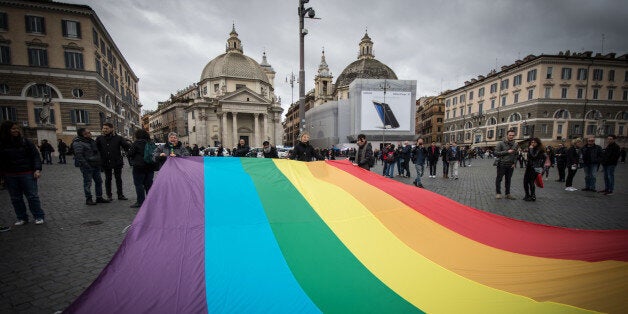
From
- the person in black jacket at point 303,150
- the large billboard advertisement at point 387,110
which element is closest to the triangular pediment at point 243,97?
the large billboard advertisement at point 387,110

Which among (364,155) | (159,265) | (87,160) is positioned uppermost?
(364,155)

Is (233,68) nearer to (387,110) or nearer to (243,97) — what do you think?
(243,97)

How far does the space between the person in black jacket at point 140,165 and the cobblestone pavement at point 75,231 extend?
559 millimetres

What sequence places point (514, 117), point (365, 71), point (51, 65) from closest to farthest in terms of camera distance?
1. point (51, 65)
2. point (514, 117)
3. point (365, 71)

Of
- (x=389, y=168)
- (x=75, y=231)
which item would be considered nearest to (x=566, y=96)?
(x=389, y=168)

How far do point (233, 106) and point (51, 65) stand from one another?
2661 centimetres

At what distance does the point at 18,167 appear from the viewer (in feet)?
15.1

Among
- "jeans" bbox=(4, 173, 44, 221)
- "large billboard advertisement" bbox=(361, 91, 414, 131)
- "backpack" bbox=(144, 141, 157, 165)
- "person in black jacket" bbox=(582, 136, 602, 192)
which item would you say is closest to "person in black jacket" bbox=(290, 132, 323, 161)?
"backpack" bbox=(144, 141, 157, 165)

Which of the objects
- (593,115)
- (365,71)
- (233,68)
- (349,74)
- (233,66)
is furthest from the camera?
(349,74)

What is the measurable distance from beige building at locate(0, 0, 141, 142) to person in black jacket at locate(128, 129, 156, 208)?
94.5 feet

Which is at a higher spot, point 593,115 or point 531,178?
point 593,115

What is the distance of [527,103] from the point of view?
4559 cm

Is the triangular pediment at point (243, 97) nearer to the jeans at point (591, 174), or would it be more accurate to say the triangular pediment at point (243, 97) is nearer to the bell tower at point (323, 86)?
the bell tower at point (323, 86)

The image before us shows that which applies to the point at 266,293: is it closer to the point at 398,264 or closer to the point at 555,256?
the point at 398,264
